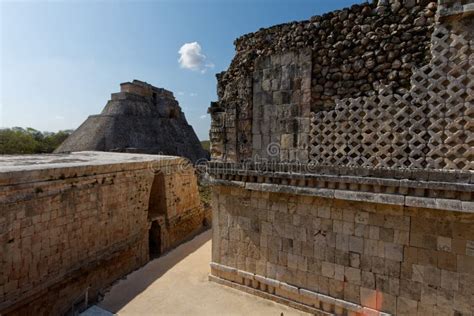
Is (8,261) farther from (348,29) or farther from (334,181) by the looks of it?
(348,29)

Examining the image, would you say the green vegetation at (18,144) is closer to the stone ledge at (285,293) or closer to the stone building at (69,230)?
the stone building at (69,230)

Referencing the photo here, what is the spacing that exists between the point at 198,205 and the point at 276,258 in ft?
28.8

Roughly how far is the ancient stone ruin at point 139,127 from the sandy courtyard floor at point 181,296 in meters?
15.3

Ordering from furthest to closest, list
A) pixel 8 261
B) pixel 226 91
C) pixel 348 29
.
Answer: pixel 226 91
pixel 8 261
pixel 348 29

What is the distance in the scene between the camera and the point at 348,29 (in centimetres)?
480

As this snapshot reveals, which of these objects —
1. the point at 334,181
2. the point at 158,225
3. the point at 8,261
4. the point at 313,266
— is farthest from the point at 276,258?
the point at 158,225

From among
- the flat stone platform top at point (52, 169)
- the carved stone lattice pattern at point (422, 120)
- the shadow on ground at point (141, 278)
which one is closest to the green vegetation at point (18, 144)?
the flat stone platform top at point (52, 169)

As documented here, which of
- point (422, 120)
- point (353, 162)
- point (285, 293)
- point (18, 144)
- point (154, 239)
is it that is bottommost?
point (154, 239)

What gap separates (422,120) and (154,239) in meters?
9.80

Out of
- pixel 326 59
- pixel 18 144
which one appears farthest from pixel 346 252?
pixel 18 144

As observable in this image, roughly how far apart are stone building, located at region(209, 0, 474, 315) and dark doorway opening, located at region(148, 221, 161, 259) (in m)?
5.02

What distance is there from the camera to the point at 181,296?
19.7 ft

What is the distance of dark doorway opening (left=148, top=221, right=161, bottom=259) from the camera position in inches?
417

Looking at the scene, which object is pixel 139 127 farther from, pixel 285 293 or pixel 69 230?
pixel 285 293
